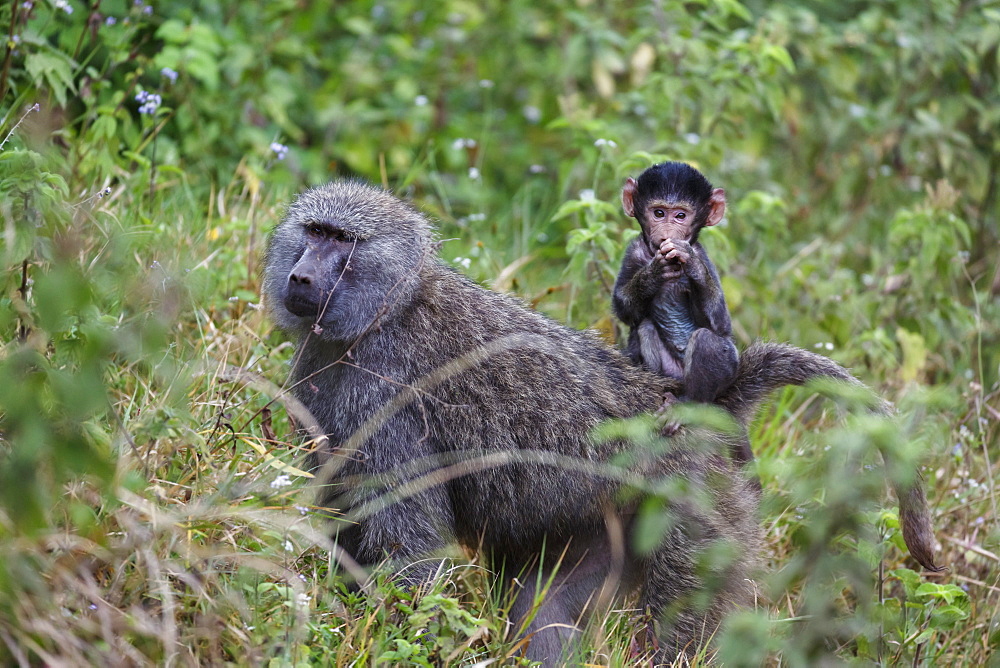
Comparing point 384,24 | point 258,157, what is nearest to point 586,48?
point 384,24

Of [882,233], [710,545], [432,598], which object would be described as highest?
[432,598]

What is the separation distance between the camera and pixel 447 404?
3.04 meters

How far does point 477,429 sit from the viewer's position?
310 cm

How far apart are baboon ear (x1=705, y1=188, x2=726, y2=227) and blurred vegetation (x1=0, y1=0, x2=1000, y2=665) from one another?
0.71 metres

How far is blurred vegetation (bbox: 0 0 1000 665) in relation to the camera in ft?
7.48

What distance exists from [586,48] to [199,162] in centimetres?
221

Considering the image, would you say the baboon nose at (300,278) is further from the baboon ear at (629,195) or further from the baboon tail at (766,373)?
the baboon tail at (766,373)

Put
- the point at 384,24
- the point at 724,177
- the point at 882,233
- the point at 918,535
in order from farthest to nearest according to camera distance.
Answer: the point at 384,24 → the point at 882,233 → the point at 724,177 → the point at 918,535

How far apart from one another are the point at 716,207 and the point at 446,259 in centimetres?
111

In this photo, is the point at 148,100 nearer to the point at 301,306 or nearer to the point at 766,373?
the point at 301,306

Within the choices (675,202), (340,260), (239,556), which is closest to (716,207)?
(675,202)

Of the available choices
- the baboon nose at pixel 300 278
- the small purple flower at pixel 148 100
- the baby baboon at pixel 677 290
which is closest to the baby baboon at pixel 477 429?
the baboon nose at pixel 300 278

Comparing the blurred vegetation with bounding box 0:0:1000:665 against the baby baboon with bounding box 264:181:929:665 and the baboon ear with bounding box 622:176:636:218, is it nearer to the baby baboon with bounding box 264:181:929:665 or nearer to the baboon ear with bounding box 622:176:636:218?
the baby baboon with bounding box 264:181:929:665

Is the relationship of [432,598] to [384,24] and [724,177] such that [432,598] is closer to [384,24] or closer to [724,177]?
[724,177]
